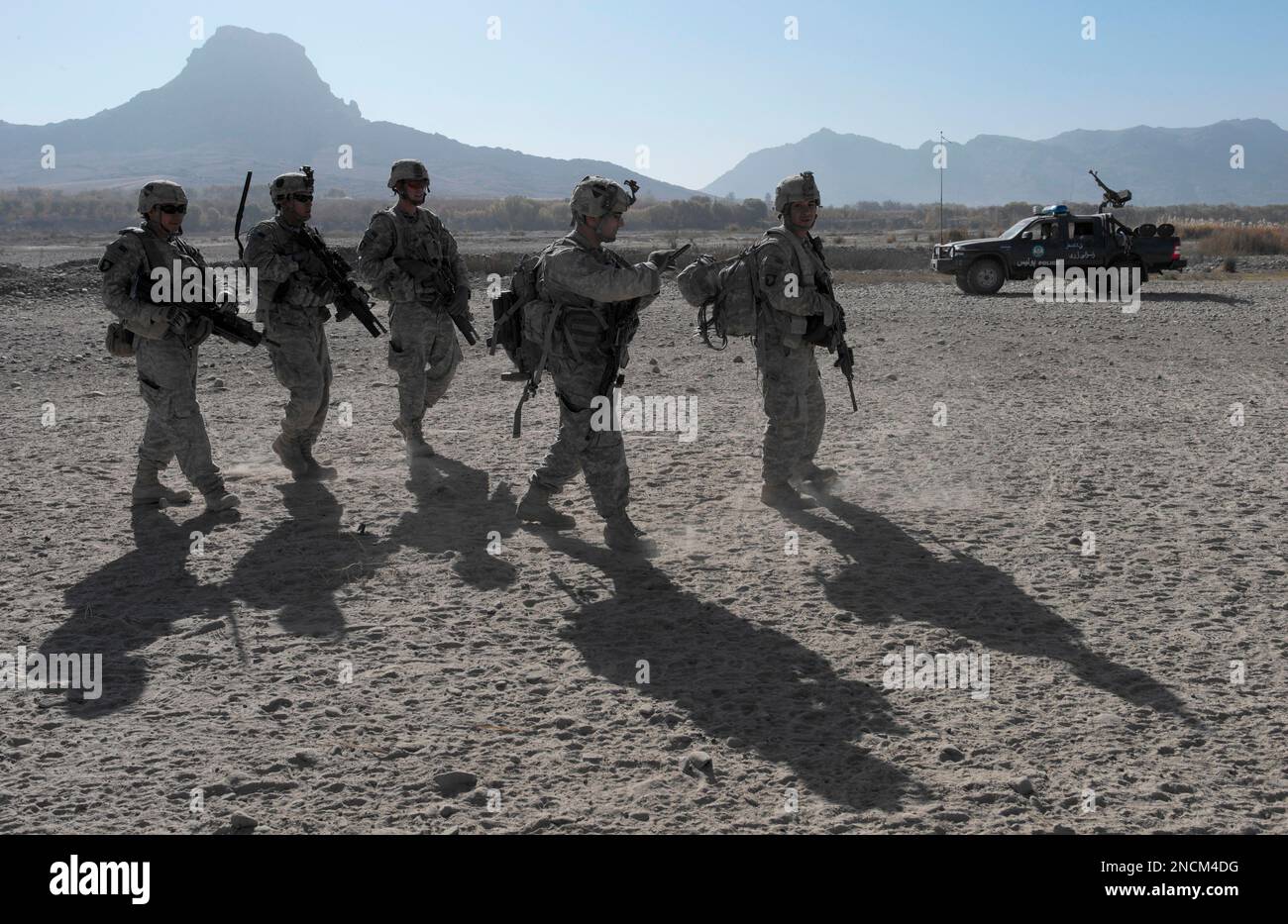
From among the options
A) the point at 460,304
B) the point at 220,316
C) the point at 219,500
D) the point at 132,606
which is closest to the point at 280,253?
the point at 220,316

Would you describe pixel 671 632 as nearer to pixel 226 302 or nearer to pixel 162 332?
pixel 162 332

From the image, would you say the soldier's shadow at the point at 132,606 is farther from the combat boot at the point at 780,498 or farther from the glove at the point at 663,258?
the combat boot at the point at 780,498

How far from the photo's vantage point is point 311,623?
4945 mm

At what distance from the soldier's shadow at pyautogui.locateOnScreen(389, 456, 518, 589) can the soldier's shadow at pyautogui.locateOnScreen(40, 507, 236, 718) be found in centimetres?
108

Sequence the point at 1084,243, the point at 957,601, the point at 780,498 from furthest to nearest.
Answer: the point at 1084,243 → the point at 780,498 → the point at 957,601

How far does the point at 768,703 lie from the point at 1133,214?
98190mm

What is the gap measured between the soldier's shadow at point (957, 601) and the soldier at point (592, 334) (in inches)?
43.3

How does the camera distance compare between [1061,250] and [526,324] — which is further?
[1061,250]

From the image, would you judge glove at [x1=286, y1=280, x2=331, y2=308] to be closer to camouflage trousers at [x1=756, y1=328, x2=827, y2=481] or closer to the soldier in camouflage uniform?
the soldier in camouflage uniform

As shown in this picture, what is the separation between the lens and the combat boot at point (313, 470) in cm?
741

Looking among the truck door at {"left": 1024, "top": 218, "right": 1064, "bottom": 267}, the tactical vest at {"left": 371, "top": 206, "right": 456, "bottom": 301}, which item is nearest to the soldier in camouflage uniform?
the tactical vest at {"left": 371, "top": 206, "right": 456, "bottom": 301}

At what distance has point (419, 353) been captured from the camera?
25.0ft

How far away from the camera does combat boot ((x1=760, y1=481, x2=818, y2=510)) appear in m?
6.77

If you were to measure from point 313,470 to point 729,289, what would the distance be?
293 cm
